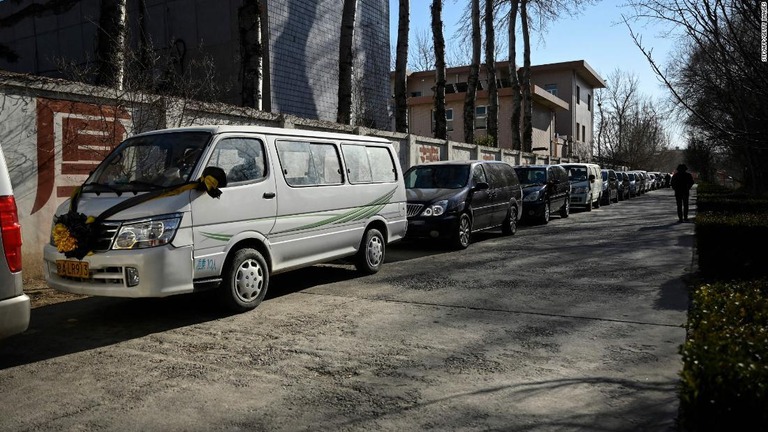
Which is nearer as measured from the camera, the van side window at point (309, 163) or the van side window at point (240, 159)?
the van side window at point (240, 159)

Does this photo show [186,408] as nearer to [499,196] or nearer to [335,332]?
[335,332]

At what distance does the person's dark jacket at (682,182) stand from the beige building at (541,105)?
57.5 feet

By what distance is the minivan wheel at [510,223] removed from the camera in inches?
536

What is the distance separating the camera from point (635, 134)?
68875 mm

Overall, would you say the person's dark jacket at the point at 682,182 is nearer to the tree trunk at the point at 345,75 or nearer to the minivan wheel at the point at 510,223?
the minivan wheel at the point at 510,223

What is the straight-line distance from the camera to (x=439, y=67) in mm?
21203

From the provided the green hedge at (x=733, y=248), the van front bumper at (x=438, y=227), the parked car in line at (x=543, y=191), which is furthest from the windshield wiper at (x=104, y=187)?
the parked car in line at (x=543, y=191)

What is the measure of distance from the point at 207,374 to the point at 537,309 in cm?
363

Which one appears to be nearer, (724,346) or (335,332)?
(724,346)

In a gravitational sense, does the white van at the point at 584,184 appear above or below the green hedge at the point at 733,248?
above

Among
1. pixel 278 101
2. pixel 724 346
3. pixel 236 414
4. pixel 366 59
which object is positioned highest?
pixel 366 59

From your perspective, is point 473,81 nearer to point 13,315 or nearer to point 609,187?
point 609,187

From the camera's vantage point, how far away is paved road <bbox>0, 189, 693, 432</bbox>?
3.70 m

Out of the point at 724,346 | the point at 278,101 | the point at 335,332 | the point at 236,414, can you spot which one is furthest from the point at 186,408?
the point at 278,101
